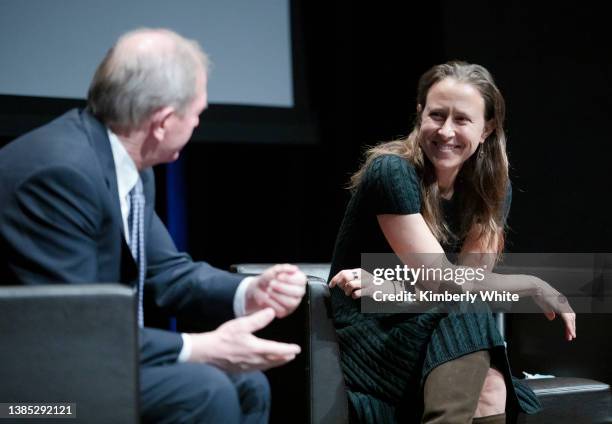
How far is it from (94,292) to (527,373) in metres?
1.46

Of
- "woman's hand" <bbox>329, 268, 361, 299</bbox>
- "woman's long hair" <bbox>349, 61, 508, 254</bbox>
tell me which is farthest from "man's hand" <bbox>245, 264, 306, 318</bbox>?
"woman's long hair" <bbox>349, 61, 508, 254</bbox>

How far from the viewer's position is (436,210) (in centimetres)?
191

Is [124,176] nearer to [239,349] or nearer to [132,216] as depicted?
[132,216]

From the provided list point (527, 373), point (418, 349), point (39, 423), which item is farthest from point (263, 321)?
point (527, 373)

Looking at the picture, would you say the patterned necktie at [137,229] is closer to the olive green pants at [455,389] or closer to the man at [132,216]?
the man at [132,216]

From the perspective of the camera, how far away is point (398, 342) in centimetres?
171

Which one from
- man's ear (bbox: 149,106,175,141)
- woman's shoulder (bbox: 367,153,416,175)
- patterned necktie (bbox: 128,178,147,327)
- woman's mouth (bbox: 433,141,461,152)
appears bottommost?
patterned necktie (bbox: 128,178,147,327)

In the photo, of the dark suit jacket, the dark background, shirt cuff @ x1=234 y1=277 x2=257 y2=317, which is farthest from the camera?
the dark background

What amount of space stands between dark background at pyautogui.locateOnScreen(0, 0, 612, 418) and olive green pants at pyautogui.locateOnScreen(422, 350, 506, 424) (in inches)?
63.8

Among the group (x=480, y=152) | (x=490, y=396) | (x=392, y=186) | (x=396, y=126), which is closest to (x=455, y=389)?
(x=490, y=396)

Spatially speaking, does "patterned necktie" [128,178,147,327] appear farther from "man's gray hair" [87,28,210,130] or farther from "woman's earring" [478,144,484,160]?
"woman's earring" [478,144,484,160]

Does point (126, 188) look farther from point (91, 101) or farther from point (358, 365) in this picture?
point (358, 365)

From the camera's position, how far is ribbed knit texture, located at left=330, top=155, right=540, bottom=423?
1.65m

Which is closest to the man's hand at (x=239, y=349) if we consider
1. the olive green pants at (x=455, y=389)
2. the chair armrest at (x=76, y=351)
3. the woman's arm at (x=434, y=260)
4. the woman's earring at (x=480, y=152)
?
the chair armrest at (x=76, y=351)
